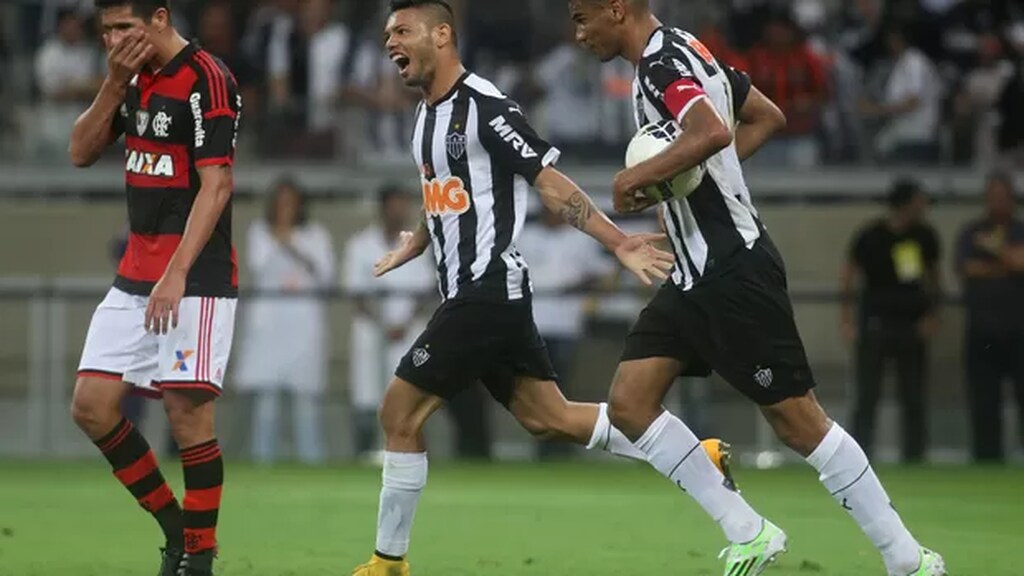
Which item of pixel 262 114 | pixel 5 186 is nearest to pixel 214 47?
pixel 262 114

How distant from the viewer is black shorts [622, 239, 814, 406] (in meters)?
7.80

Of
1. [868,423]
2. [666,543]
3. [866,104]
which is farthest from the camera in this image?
[866,104]

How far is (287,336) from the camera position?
17703 mm

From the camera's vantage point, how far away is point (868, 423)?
17.2 metres

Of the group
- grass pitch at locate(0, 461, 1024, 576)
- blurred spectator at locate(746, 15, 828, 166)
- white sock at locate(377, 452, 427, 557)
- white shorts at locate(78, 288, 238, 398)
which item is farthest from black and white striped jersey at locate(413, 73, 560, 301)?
blurred spectator at locate(746, 15, 828, 166)

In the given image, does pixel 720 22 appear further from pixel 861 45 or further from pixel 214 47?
pixel 214 47

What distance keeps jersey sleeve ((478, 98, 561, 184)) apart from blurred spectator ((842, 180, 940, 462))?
9.56 metres

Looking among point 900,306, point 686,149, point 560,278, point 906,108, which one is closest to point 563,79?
point 560,278

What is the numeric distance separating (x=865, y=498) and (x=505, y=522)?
4.15m

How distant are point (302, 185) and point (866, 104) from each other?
17.2ft

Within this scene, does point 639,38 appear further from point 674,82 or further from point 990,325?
point 990,325

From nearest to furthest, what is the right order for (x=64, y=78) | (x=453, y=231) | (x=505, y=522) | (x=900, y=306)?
(x=453, y=231) → (x=505, y=522) → (x=900, y=306) → (x=64, y=78)

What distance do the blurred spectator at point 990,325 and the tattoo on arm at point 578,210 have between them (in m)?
10.1

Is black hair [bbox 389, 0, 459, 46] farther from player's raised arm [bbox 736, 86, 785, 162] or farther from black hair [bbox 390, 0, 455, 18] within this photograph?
player's raised arm [bbox 736, 86, 785, 162]
